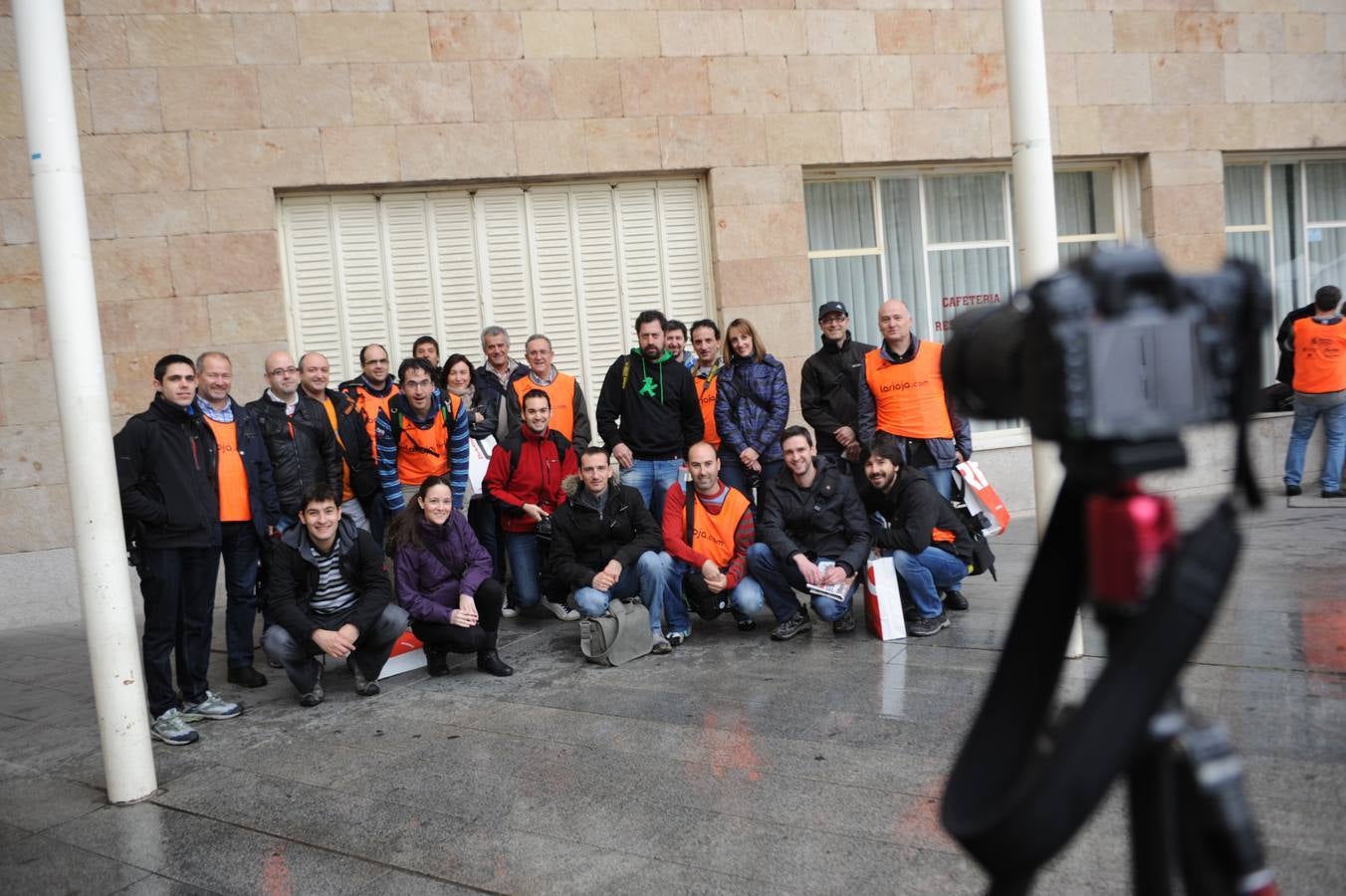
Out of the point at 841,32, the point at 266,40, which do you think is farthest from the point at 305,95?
the point at 841,32

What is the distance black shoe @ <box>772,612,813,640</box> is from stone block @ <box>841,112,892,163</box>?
16.5ft

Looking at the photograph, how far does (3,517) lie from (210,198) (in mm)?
2834

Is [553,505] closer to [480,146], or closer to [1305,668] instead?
[480,146]

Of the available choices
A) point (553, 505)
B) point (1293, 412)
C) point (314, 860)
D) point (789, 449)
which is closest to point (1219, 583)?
point (314, 860)

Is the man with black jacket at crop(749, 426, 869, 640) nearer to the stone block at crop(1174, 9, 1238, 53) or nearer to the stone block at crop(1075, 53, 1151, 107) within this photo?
the stone block at crop(1075, 53, 1151, 107)

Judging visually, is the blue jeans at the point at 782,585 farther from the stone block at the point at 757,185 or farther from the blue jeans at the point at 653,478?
the stone block at the point at 757,185

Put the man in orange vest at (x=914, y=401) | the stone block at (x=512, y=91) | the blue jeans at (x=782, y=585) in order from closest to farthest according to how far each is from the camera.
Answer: the blue jeans at (x=782, y=585) < the man in orange vest at (x=914, y=401) < the stone block at (x=512, y=91)

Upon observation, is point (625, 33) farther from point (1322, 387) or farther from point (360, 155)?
point (1322, 387)

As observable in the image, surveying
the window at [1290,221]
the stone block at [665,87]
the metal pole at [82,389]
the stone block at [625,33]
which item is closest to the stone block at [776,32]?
the stone block at [665,87]

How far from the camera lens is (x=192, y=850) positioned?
413cm

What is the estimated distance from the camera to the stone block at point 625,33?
9633 mm

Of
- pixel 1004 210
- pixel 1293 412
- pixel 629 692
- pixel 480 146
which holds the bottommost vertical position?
pixel 629 692

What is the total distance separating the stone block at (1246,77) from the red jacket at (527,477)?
7.70 meters

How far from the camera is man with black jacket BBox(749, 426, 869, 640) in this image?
656 centimetres
